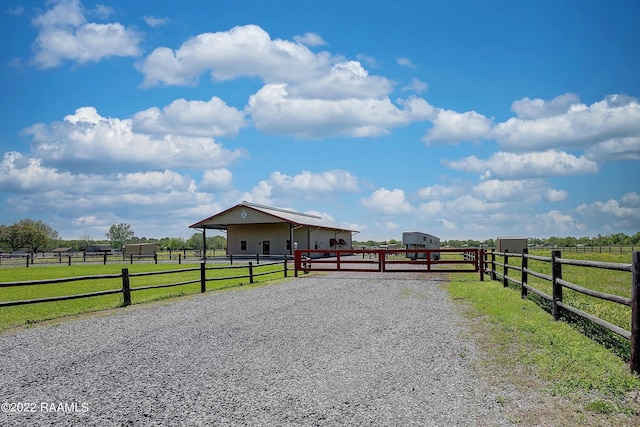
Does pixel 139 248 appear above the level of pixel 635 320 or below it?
below

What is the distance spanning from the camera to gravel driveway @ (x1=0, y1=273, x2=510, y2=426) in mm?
4781

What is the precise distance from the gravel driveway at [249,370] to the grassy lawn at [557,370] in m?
0.39

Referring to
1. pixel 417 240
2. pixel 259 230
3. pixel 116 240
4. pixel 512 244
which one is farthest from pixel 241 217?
pixel 116 240

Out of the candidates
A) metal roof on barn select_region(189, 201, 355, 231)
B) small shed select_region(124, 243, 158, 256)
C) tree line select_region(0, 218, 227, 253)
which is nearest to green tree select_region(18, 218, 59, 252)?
tree line select_region(0, 218, 227, 253)

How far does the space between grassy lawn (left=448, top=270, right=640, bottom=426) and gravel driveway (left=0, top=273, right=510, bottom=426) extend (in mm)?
388

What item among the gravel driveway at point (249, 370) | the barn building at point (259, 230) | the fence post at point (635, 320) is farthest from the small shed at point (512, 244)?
the fence post at point (635, 320)

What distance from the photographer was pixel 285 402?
505cm

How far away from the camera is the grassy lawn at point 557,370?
471 centimetres

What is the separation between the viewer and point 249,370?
20.5ft

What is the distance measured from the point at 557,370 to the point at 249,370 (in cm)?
397

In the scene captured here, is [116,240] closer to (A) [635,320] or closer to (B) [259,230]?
(B) [259,230]

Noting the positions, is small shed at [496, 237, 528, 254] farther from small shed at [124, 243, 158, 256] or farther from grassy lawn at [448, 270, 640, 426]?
small shed at [124, 243, 158, 256]

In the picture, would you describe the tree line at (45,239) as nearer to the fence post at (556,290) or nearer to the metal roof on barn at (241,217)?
the metal roof on barn at (241,217)

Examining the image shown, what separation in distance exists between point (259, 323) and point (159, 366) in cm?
327
